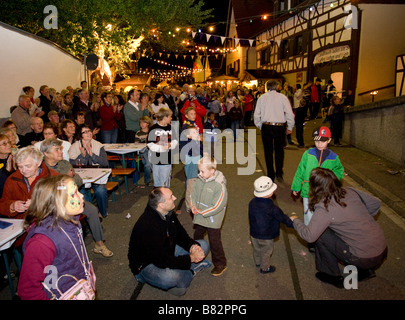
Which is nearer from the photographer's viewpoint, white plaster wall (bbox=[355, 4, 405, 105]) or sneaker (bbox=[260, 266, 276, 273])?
sneaker (bbox=[260, 266, 276, 273])

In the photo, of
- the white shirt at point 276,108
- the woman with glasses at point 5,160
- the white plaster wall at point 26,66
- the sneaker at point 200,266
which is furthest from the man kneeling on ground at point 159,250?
the white plaster wall at point 26,66

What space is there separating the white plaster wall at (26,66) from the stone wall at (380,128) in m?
11.4

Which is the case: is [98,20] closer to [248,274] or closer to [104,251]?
[104,251]

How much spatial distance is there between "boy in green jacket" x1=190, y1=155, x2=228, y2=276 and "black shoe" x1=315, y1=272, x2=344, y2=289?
1.17m

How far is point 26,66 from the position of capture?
Answer: 11453 millimetres

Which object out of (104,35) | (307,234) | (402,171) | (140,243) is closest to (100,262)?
(140,243)

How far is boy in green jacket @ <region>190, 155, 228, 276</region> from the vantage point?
4.00 meters

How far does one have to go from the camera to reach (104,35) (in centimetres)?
1609

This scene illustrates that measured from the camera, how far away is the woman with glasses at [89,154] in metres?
5.92

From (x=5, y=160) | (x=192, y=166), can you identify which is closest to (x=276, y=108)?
(x=192, y=166)

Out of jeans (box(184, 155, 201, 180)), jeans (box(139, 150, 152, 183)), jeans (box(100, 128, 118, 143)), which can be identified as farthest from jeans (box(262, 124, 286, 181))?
jeans (box(100, 128, 118, 143))

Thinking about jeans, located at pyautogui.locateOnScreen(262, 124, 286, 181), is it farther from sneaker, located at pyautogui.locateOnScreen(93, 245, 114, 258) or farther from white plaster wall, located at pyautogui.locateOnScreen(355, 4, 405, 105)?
white plaster wall, located at pyautogui.locateOnScreen(355, 4, 405, 105)

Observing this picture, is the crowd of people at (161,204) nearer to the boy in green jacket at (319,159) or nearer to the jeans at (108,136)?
the boy in green jacket at (319,159)
